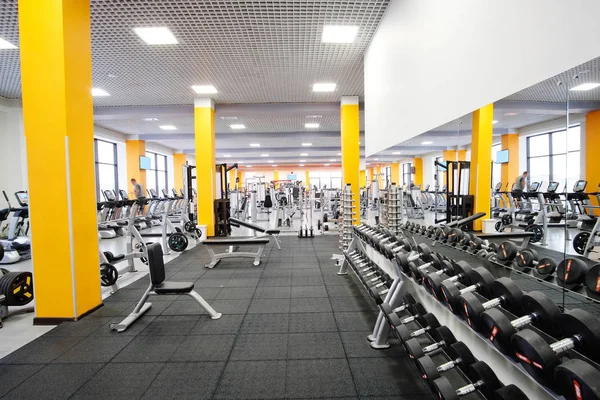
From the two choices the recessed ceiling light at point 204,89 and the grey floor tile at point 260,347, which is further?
the recessed ceiling light at point 204,89

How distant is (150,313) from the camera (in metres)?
2.69

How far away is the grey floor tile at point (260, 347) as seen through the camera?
194 centimetres

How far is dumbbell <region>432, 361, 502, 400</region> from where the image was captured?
3.63 ft

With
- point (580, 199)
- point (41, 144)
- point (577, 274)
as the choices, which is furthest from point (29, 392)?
point (580, 199)

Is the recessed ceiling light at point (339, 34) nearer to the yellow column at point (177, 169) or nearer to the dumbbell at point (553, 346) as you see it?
the dumbbell at point (553, 346)

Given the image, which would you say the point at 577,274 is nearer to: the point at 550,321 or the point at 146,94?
the point at 550,321

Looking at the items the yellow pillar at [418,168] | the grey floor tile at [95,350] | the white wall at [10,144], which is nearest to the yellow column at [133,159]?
the white wall at [10,144]

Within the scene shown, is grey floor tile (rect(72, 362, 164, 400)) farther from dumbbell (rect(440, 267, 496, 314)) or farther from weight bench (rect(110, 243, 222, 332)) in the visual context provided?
dumbbell (rect(440, 267, 496, 314))

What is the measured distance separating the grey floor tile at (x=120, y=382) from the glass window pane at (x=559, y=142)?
215 centimetres

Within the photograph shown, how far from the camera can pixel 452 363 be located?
51.2 inches

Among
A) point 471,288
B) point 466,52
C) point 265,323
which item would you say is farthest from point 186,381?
point 466,52

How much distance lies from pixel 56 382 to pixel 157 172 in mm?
12126

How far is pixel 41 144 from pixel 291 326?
2312mm

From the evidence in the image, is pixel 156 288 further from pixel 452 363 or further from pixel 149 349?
pixel 452 363
